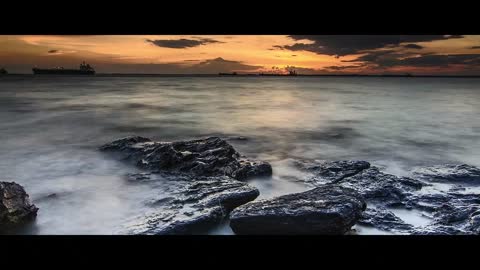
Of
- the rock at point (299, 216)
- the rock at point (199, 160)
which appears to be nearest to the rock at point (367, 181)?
the rock at point (199, 160)

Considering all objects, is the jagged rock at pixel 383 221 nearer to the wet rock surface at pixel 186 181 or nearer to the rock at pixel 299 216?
the rock at pixel 299 216

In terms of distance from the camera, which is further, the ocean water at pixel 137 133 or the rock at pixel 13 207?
the ocean water at pixel 137 133

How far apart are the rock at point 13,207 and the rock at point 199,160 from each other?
6.44 ft

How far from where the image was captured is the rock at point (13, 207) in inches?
162

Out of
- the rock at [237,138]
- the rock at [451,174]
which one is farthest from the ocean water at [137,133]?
the rock at [451,174]

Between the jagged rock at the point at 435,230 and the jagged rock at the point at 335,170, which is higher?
the jagged rock at the point at 335,170

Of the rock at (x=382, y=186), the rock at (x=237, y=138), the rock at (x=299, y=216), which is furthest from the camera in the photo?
the rock at (x=237, y=138)

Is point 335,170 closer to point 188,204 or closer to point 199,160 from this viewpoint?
point 199,160

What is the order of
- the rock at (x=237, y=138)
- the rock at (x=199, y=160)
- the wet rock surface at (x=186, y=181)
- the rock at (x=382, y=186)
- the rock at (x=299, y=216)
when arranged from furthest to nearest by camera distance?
the rock at (x=237, y=138) → the rock at (x=199, y=160) → the rock at (x=382, y=186) → the wet rock surface at (x=186, y=181) → the rock at (x=299, y=216)

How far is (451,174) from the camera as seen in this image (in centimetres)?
601

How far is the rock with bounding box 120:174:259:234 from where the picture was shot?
418cm

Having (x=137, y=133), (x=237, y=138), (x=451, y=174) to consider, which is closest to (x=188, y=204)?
(x=451, y=174)
